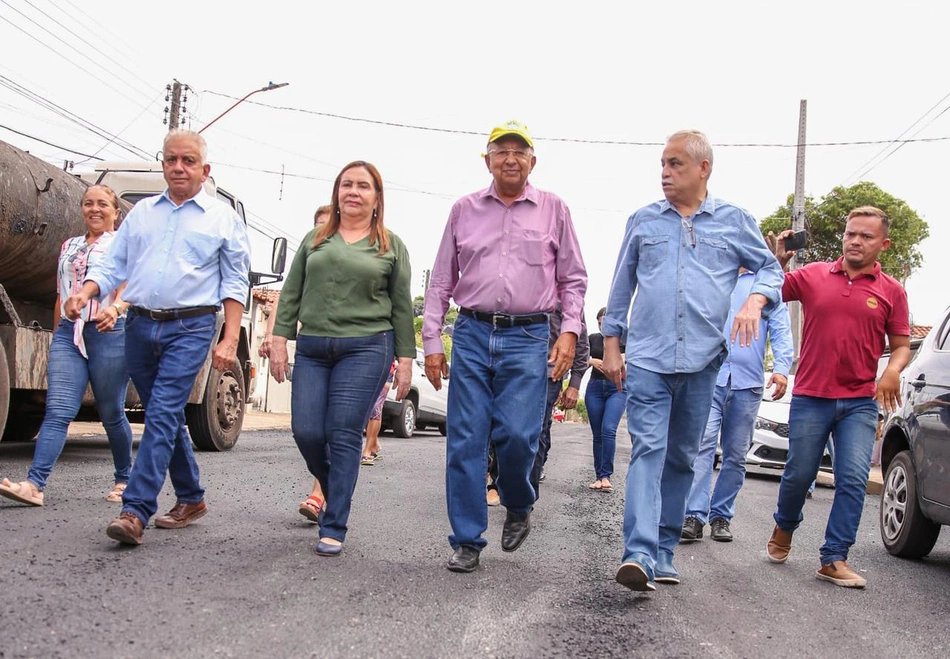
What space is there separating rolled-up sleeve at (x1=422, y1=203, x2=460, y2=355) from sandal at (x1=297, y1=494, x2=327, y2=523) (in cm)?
139

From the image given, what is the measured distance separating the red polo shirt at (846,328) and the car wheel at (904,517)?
133cm

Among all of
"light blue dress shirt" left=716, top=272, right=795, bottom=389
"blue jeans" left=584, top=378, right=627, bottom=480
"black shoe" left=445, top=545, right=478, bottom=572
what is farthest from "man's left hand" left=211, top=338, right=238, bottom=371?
"blue jeans" left=584, top=378, right=627, bottom=480

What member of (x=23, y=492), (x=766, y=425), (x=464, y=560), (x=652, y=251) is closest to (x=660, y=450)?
(x=652, y=251)

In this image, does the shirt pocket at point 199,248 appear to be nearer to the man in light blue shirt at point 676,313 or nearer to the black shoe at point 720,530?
the man in light blue shirt at point 676,313

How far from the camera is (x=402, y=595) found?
3.92 m

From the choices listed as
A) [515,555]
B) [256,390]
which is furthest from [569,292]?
[256,390]

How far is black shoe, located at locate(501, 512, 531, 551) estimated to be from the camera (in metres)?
5.00

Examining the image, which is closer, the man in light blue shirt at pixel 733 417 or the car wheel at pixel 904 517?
the car wheel at pixel 904 517

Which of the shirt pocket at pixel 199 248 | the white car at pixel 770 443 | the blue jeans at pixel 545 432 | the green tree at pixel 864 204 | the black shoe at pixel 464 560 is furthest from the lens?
the green tree at pixel 864 204

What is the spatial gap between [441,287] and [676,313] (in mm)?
1135

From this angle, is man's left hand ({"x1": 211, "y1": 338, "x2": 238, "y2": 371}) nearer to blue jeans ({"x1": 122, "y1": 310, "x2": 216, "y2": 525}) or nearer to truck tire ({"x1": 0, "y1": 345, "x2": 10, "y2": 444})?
blue jeans ({"x1": 122, "y1": 310, "x2": 216, "y2": 525})

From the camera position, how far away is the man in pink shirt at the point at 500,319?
4613 mm

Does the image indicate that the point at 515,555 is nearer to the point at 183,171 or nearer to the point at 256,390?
the point at 183,171

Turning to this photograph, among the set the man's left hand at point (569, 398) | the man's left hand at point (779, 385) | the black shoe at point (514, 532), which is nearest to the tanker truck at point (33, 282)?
the black shoe at point (514, 532)
